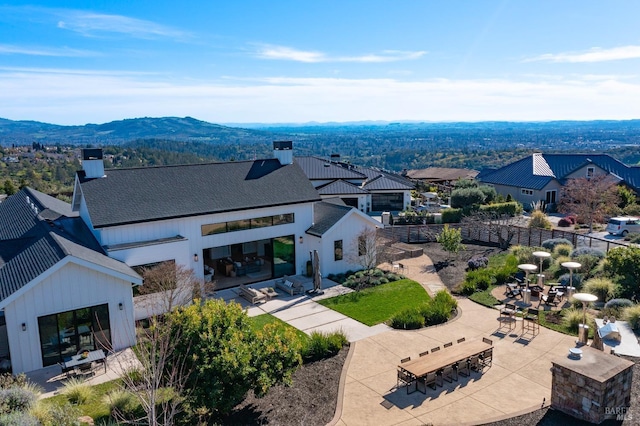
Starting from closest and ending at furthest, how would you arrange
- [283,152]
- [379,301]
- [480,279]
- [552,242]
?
[379,301]
[480,279]
[283,152]
[552,242]

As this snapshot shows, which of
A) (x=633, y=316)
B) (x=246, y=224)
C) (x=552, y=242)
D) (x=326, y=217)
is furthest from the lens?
(x=552, y=242)

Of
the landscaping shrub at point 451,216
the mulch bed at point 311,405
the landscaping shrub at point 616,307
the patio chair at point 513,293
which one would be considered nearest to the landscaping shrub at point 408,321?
the mulch bed at point 311,405

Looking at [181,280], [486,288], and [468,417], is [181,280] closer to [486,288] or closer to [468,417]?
[468,417]

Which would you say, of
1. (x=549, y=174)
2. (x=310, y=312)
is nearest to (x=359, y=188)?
(x=310, y=312)

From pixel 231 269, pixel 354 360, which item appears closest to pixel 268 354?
pixel 354 360

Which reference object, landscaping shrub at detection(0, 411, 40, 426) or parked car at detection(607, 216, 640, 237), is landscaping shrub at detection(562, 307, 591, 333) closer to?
landscaping shrub at detection(0, 411, 40, 426)

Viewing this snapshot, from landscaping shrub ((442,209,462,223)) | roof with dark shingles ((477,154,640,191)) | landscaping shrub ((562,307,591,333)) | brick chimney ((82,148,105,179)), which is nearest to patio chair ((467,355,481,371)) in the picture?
landscaping shrub ((562,307,591,333))

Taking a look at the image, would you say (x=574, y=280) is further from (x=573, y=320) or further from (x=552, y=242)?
Result: (x=552, y=242)
